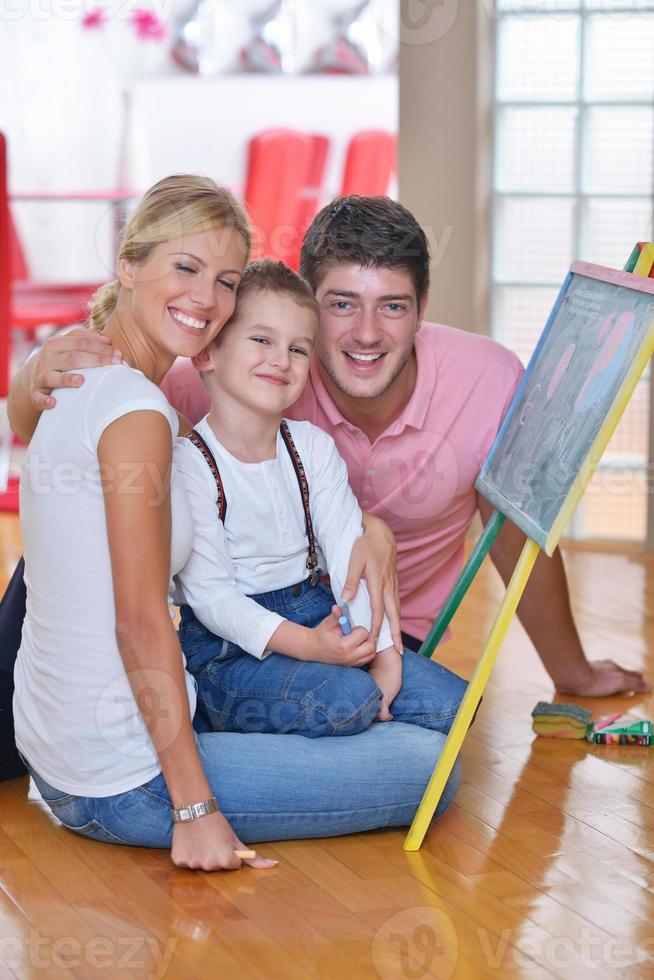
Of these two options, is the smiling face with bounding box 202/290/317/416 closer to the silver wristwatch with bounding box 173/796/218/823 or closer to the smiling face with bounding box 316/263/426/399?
the smiling face with bounding box 316/263/426/399

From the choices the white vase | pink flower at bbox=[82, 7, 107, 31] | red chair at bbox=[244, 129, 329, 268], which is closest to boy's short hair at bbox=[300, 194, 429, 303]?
red chair at bbox=[244, 129, 329, 268]

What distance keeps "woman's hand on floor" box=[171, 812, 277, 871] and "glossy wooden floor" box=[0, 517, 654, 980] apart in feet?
0.08

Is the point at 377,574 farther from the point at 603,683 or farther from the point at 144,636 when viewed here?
the point at 603,683

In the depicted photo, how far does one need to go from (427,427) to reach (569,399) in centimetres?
44

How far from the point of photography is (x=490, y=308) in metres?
3.79

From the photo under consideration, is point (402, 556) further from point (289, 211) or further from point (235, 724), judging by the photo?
point (289, 211)

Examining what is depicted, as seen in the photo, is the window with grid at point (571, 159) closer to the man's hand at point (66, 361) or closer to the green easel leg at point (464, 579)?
the green easel leg at point (464, 579)

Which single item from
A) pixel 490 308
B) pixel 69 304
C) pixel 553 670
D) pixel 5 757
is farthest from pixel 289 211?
pixel 5 757

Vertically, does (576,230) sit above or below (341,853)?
above

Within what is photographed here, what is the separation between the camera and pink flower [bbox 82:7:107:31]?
702cm

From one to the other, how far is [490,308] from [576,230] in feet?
1.04

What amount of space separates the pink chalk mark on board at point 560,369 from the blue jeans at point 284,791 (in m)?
0.55

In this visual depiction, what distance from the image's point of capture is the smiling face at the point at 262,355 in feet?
6.37

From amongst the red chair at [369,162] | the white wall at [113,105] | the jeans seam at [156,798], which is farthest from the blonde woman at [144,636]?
the white wall at [113,105]
